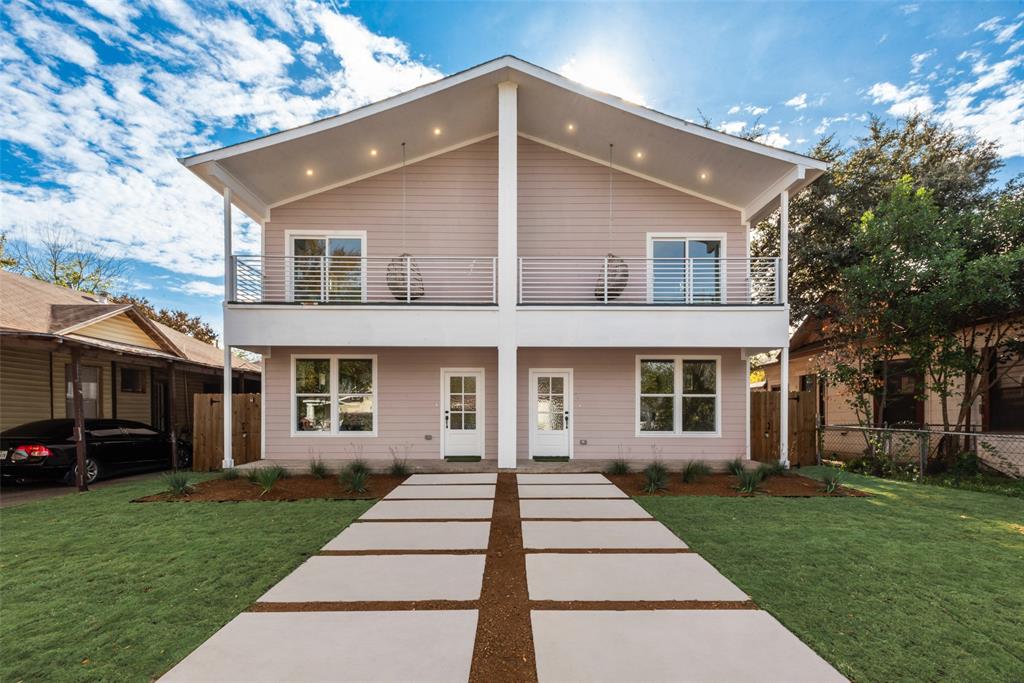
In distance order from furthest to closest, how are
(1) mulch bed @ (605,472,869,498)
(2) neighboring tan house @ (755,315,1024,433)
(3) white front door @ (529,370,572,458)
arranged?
1. (3) white front door @ (529,370,572,458)
2. (2) neighboring tan house @ (755,315,1024,433)
3. (1) mulch bed @ (605,472,869,498)

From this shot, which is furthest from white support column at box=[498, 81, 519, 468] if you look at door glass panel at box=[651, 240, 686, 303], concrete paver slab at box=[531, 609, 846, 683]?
concrete paver slab at box=[531, 609, 846, 683]

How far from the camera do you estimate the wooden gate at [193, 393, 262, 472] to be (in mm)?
9281

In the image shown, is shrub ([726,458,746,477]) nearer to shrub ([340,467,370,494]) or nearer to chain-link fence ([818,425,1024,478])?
chain-link fence ([818,425,1024,478])

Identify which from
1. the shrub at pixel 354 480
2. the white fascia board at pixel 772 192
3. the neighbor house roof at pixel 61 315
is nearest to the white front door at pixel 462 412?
the shrub at pixel 354 480

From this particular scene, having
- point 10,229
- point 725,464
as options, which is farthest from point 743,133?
point 10,229

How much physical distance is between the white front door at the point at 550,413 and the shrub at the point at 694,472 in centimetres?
262

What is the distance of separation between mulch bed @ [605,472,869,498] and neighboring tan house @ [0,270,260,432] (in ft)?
31.0

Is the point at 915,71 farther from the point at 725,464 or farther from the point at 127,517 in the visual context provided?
the point at 127,517

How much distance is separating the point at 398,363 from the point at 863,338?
34.4 feet

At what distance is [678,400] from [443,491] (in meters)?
5.58

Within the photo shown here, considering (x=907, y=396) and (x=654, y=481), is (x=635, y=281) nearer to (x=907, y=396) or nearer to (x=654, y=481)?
(x=654, y=481)

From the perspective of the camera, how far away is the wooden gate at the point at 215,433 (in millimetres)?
9281

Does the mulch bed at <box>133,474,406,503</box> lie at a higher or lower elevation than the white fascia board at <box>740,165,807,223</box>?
lower

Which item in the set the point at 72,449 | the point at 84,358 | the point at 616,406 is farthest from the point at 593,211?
the point at 84,358
